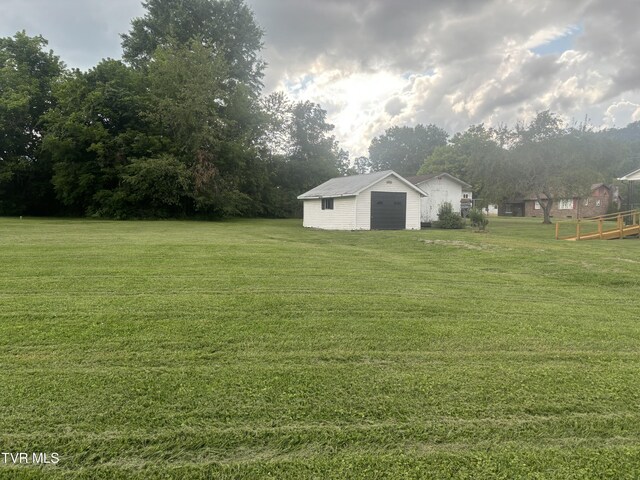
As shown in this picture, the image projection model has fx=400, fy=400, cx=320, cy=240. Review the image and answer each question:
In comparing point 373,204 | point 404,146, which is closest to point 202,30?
point 373,204

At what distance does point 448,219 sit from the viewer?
82.4 feet

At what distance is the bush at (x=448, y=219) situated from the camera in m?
25.0

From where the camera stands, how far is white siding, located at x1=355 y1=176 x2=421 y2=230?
70.5ft

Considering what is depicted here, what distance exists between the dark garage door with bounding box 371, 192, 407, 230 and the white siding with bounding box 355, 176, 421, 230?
0.23 m

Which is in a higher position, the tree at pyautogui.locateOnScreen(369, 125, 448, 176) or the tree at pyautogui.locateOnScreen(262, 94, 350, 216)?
the tree at pyautogui.locateOnScreen(369, 125, 448, 176)

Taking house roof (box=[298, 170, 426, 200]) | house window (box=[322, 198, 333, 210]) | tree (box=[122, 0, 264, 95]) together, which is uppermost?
tree (box=[122, 0, 264, 95])

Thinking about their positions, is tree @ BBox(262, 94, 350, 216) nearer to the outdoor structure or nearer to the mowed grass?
the outdoor structure

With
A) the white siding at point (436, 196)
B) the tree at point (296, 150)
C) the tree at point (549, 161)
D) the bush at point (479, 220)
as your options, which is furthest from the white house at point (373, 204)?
the tree at point (296, 150)

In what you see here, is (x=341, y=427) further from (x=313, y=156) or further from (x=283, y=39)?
(x=313, y=156)

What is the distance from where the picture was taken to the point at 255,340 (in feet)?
13.1

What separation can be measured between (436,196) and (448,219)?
127 inches

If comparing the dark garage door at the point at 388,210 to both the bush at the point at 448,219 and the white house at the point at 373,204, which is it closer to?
the white house at the point at 373,204

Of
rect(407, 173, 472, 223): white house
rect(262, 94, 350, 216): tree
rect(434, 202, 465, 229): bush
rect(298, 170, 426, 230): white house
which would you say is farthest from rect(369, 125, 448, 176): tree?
rect(298, 170, 426, 230): white house

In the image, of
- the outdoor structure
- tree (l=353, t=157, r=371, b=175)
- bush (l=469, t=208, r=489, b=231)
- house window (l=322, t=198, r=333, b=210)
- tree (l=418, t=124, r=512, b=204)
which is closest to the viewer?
bush (l=469, t=208, r=489, b=231)
